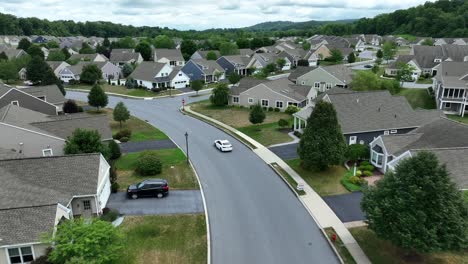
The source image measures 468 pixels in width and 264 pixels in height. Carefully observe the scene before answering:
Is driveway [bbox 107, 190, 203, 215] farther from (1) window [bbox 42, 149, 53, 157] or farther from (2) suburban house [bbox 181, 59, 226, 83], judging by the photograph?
(2) suburban house [bbox 181, 59, 226, 83]

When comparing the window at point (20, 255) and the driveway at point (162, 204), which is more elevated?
the window at point (20, 255)

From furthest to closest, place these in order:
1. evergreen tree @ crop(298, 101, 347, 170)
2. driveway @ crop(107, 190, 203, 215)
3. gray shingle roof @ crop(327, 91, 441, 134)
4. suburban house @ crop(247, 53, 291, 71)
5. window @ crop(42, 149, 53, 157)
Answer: suburban house @ crop(247, 53, 291, 71)
gray shingle roof @ crop(327, 91, 441, 134)
window @ crop(42, 149, 53, 157)
evergreen tree @ crop(298, 101, 347, 170)
driveway @ crop(107, 190, 203, 215)

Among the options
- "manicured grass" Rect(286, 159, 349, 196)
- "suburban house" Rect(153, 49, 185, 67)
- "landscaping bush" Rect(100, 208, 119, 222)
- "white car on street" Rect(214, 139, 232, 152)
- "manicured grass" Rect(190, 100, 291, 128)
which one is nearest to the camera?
"landscaping bush" Rect(100, 208, 119, 222)

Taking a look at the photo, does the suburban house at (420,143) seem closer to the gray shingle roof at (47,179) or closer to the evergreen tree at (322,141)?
the evergreen tree at (322,141)

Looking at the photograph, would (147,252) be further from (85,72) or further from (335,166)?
(85,72)

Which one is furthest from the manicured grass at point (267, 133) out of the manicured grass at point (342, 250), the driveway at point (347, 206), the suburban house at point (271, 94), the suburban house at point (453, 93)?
the suburban house at point (453, 93)

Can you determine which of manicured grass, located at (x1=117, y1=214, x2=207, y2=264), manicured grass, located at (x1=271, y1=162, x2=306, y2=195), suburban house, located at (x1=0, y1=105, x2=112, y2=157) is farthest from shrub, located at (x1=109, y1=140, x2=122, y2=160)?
manicured grass, located at (x1=271, y1=162, x2=306, y2=195)
